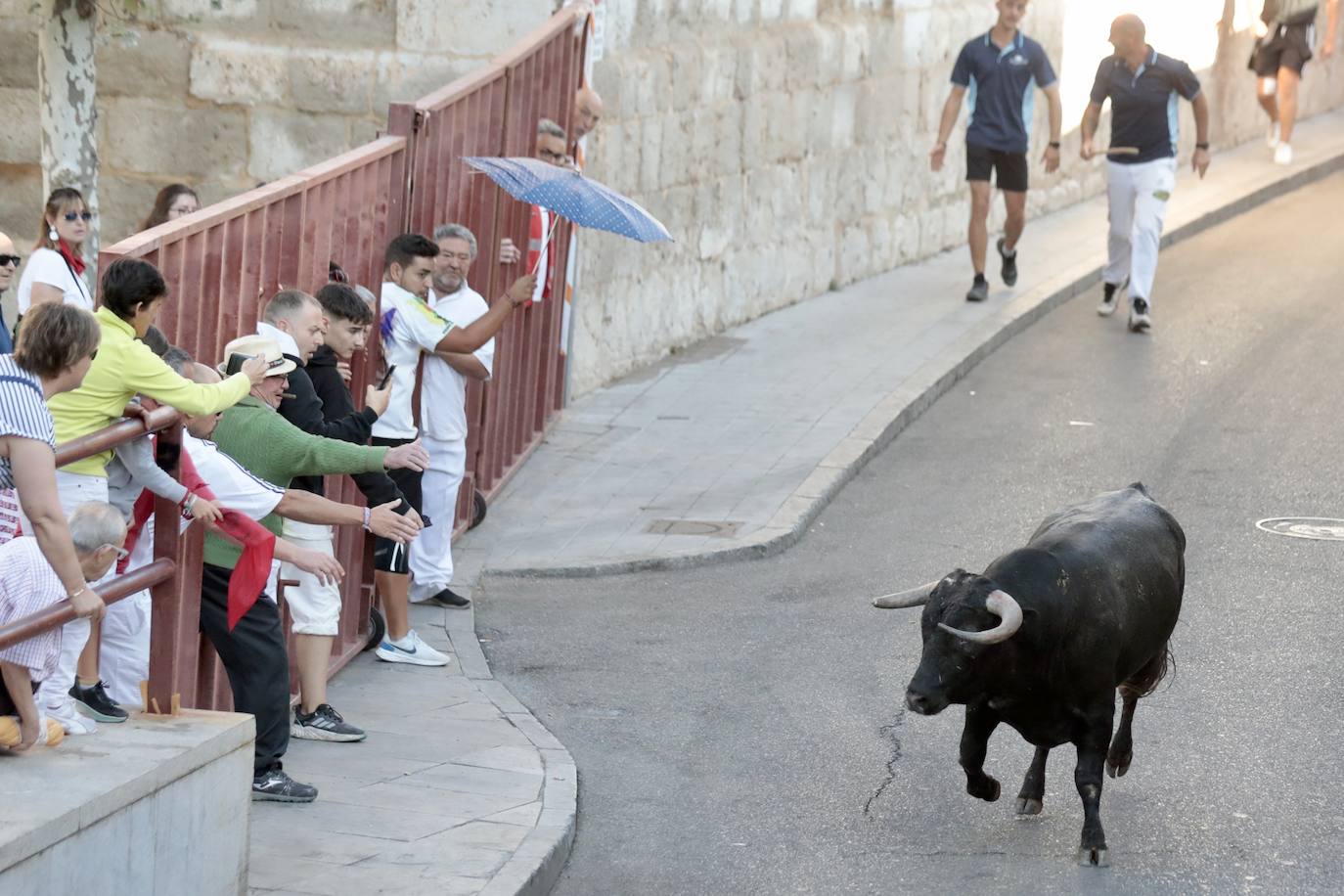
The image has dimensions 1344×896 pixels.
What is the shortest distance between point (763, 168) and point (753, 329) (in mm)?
1264

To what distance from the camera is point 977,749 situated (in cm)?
727

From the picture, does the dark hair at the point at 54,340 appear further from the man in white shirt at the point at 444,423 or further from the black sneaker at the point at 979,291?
the black sneaker at the point at 979,291

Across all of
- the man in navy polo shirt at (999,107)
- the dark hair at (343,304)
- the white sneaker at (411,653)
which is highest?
the man in navy polo shirt at (999,107)

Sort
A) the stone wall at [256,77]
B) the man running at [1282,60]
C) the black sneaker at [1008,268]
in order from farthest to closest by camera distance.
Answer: the man running at [1282,60] → the black sneaker at [1008,268] → the stone wall at [256,77]

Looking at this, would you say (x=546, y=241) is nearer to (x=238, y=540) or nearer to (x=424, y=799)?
(x=424, y=799)

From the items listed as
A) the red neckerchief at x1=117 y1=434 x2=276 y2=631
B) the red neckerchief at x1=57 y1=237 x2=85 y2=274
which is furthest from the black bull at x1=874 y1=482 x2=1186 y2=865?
the red neckerchief at x1=57 y1=237 x2=85 y2=274

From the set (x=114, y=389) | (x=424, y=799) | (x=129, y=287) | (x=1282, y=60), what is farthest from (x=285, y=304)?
(x=1282, y=60)

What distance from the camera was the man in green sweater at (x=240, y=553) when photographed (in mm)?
7094

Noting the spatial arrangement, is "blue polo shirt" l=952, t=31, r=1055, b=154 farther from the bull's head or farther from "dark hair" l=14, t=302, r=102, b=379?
"dark hair" l=14, t=302, r=102, b=379

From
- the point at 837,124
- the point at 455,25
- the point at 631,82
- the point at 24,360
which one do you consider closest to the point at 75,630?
the point at 24,360

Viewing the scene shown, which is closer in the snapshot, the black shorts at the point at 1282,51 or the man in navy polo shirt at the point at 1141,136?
the man in navy polo shirt at the point at 1141,136

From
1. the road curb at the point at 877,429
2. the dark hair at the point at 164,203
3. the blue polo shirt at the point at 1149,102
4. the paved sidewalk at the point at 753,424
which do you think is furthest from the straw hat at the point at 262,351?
the blue polo shirt at the point at 1149,102

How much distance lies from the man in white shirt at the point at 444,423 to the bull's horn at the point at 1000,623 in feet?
12.7

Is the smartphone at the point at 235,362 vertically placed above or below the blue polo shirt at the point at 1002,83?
below
